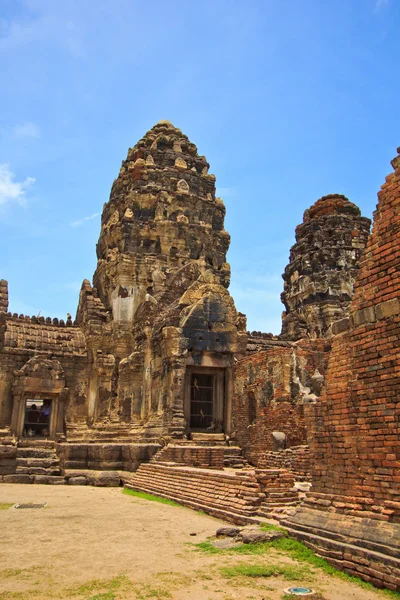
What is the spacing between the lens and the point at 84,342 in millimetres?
25359

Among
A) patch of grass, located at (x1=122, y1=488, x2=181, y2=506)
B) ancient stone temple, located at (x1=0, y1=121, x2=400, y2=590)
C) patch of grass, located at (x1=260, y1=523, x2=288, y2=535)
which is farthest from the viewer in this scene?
patch of grass, located at (x1=122, y1=488, x2=181, y2=506)

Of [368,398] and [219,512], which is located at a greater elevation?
[368,398]

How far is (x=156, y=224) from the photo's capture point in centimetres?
2739

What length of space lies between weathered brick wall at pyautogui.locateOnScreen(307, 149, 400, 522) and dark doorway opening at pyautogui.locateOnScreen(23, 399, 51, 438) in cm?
1704

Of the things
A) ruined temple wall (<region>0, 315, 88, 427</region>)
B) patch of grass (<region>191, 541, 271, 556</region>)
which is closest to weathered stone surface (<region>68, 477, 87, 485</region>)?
ruined temple wall (<region>0, 315, 88, 427</region>)

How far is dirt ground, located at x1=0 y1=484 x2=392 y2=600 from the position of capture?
5734 mm

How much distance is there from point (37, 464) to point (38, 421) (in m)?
7.27

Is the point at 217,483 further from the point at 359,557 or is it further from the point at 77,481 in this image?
the point at 77,481

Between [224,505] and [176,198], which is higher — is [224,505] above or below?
below

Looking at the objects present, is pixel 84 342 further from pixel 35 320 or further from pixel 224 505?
pixel 224 505

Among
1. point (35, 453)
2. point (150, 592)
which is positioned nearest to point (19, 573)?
point (150, 592)

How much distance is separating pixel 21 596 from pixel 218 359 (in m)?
12.4

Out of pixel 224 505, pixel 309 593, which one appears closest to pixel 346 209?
pixel 224 505

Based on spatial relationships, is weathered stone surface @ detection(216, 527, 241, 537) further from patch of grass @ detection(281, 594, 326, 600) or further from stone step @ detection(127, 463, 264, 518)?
patch of grass @ detection(281, 594, 326, 600)
